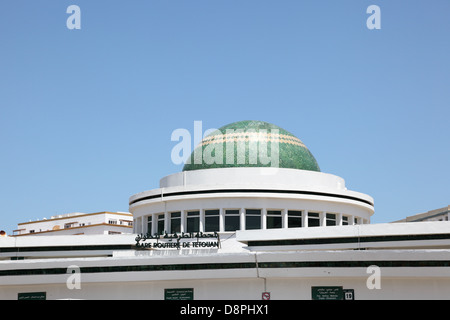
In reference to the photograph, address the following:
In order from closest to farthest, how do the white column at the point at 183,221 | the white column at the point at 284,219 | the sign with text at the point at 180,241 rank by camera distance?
the sign with text at the point at 180,241 < the white column at the point at 284,219 < the white column at the point at 183,221

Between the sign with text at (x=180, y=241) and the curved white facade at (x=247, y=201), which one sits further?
the curved white facade at (x=247, y=201)

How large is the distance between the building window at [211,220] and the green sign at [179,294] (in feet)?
36.0

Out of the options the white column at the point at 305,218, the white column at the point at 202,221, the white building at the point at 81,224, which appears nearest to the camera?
the white column at the point at 202,221

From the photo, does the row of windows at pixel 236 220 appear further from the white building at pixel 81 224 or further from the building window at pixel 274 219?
the white building at pixel 81 224

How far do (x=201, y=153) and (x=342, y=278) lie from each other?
1979cm

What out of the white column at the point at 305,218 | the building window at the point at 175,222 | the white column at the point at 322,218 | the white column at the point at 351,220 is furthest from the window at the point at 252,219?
the white column at the point at 351,220

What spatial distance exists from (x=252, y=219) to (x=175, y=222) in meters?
5.43

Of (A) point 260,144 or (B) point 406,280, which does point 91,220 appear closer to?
(A) point 260,144

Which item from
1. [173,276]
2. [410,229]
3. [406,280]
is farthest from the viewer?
[410,229]

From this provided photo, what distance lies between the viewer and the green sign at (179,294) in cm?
3195


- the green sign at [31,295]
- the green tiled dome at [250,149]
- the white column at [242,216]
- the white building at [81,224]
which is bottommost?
the green sign at [31,295]
